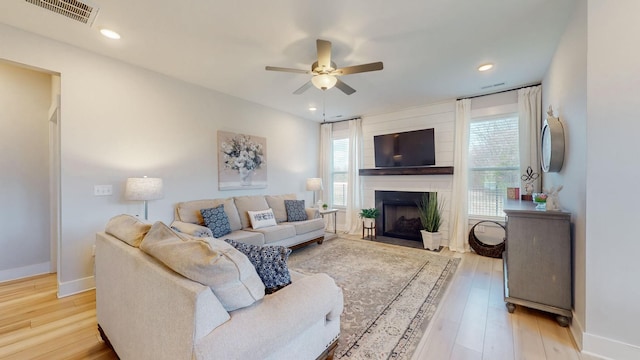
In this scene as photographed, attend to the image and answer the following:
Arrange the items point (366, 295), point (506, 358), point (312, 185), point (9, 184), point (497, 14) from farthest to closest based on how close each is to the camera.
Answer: point (312, 185) < point (9, 184) < point (366, 295) < point (497, 14) < point (506, 358)

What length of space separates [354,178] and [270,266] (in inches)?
164

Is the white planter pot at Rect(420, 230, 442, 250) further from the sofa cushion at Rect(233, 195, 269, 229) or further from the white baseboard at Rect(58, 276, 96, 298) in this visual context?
the white baseboard at Rect(58, 276, 96, 298)

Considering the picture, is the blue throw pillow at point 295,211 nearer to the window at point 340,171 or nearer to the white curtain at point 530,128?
the window at point 340,171

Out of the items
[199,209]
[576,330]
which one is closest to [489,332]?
[576,330]

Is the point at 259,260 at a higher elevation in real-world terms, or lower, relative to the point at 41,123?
lower

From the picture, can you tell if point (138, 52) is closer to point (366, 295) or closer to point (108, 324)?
point (108, 324)

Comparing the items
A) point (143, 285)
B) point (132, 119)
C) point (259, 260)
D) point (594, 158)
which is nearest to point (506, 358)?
point (594, 158)

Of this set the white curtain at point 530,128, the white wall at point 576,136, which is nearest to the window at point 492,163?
the white curtain at point 530,128

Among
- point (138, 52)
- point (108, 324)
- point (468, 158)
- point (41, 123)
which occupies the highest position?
point (138, 52)

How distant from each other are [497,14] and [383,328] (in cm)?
288

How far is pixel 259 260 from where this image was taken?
1.42m

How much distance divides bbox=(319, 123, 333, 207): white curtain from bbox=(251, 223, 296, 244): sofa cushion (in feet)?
6.95

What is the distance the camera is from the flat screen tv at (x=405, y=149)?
4.49 m

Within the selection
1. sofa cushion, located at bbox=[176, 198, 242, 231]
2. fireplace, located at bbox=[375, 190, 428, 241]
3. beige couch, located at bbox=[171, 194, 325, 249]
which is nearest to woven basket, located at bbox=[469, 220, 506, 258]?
fireplace, located at bbox=[375, 190, 428, 241]
